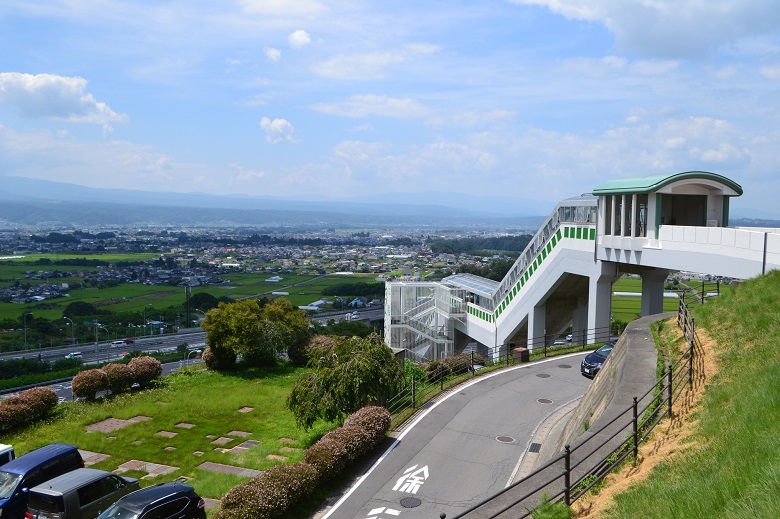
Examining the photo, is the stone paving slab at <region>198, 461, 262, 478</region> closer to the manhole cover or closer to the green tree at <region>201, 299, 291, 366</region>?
the manhole cover

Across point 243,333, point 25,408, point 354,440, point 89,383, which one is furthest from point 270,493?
point 243,333

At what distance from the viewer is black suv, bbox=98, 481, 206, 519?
34.2ft

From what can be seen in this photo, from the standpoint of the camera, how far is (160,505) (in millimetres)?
10750

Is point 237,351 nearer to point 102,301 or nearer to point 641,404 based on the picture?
point 641,404

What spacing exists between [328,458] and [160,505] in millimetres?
3345

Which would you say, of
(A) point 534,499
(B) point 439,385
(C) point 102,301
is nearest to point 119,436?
(B) point 439,385

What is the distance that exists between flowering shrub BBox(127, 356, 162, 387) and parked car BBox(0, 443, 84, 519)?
12.2 m

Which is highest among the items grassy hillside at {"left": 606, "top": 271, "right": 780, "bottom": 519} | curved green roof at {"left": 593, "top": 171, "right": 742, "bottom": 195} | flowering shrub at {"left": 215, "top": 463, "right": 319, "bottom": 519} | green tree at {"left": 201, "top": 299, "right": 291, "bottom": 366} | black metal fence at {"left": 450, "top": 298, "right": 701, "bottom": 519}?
curved green roof at {"left": 593, "top": 171, "right": 742, "bottom": 195}

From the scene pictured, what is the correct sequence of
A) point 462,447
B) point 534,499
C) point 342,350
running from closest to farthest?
point 534,499
point 462,447
point 342,350

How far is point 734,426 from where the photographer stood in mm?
7348

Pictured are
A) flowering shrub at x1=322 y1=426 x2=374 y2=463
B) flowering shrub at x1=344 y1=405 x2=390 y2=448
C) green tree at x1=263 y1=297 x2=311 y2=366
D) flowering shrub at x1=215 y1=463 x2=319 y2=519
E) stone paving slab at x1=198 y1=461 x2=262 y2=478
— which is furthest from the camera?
green tree at x1=263 y1=297 x2=311 y2=366

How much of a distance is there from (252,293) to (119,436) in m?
96.7

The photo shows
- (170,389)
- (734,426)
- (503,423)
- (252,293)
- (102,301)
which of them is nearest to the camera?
(734,426)

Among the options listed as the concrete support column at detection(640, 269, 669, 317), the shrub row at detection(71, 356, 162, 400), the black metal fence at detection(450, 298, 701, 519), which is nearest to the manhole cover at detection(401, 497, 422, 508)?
the black metal fence at detection(450, 298, 701, 519)
